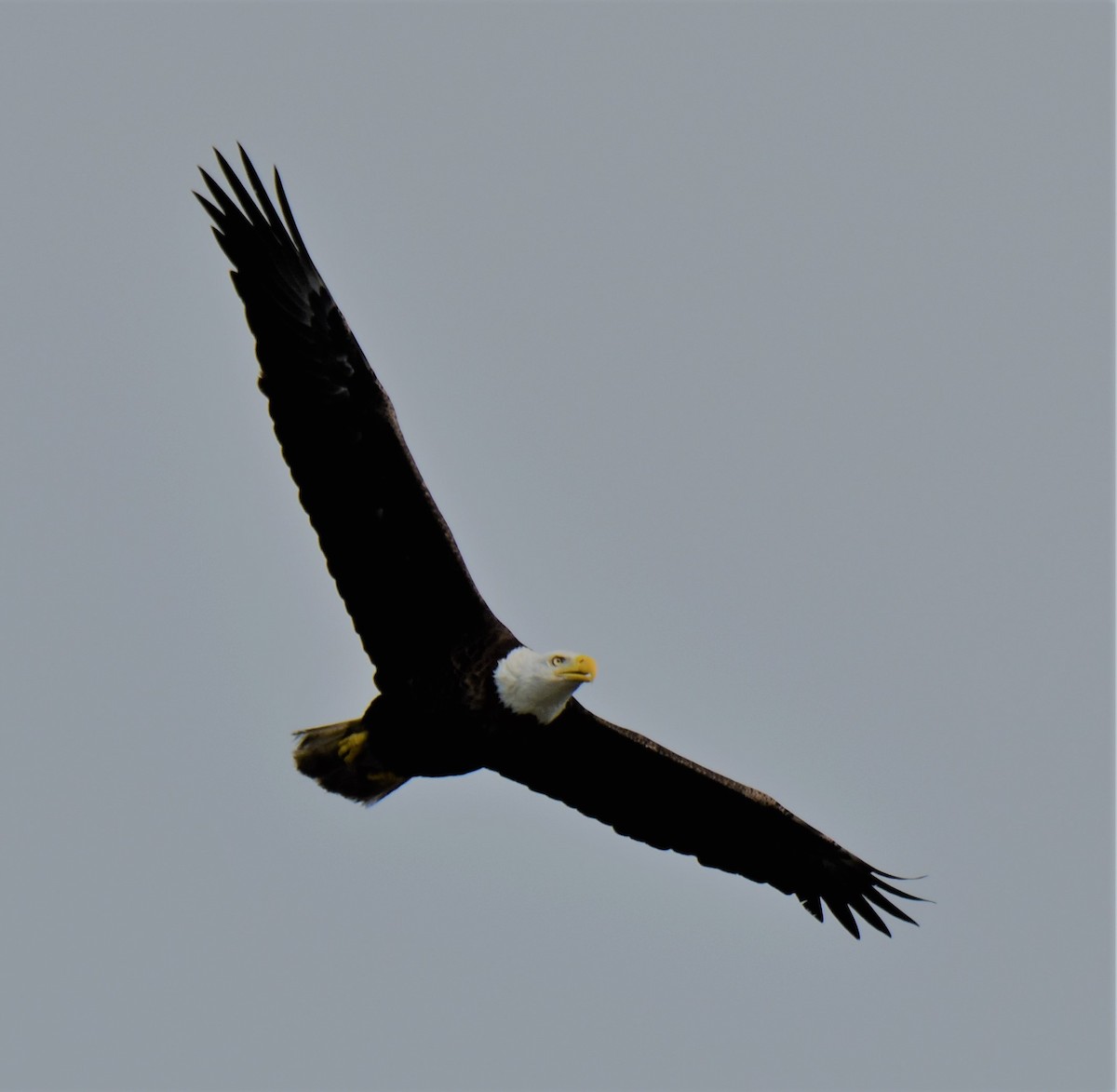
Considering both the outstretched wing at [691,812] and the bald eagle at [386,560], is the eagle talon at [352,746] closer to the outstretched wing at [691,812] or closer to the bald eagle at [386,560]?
the bald eagle at [386,560]

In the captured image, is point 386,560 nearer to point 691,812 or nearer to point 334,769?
point 334,769

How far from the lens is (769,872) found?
14219 mm

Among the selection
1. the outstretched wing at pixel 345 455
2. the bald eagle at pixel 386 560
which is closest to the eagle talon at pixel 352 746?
the bald eagle at pixel 386 560

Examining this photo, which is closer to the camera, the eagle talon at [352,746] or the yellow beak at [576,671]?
the yellow beak at [576,671]

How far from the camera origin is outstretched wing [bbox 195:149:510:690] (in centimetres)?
1254

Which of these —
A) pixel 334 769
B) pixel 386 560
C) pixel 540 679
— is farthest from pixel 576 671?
pixel 334 769

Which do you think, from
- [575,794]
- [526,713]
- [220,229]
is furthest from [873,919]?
[220,229]

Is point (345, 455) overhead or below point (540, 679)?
overhead

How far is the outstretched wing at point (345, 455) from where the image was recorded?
12.5m

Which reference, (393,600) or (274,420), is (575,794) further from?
(274,420)

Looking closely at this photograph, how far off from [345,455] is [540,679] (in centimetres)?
154

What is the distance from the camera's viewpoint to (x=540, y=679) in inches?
492

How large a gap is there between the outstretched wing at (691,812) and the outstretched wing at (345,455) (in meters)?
0.88

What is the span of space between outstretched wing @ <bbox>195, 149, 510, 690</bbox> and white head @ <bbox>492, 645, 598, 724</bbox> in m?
0.26
